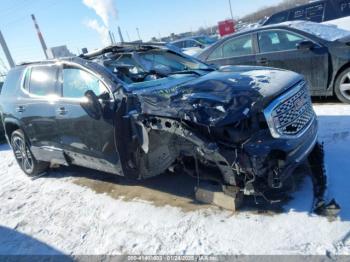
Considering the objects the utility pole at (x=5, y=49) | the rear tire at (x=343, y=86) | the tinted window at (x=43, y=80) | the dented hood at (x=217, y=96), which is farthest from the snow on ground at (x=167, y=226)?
the utility pole at (x=5, y=49)

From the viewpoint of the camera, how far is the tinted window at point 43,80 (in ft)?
16.2

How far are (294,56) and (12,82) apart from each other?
5.10 meters

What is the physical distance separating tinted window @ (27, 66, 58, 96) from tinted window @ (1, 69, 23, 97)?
429mm

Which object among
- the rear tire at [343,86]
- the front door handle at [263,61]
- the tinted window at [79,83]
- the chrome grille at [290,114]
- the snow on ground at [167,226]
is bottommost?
the snow on ground at [167,226]

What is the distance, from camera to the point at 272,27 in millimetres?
6832

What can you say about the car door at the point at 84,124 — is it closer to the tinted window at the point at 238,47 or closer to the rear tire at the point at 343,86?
the tinted window at the point at 238,47

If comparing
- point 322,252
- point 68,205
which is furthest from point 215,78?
point 68,205

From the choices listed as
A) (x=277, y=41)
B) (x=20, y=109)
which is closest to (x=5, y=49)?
(x=20, y=109)

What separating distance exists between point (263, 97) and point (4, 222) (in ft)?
12.1

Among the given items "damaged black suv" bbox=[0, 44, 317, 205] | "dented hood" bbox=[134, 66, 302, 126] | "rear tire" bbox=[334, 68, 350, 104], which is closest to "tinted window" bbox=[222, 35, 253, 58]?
"rear tire" bbox=[334, 68, 350, 104]

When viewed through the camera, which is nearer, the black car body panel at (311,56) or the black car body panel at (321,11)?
the black car body panel at (311,56)

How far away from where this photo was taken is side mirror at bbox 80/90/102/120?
12.9ft

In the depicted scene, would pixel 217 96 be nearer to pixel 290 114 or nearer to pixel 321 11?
pixel 290 114

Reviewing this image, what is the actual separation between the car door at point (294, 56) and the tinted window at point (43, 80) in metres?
4.06
